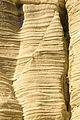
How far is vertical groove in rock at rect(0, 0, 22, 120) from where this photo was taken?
701 centimetres

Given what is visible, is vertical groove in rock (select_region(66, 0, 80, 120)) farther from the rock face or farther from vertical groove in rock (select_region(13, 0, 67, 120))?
vertical groove in rock (select_region(13, 0, 67, 120))

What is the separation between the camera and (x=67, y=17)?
330 inches

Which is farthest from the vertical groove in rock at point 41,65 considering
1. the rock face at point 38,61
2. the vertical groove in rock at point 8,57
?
the vertical groove in rock at point 8,57

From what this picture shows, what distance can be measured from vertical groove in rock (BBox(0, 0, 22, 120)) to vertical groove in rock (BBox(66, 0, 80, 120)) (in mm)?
987

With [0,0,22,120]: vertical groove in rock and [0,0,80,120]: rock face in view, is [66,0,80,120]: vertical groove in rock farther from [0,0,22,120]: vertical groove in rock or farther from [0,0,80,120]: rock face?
[0,0,22,120]: vertical groove in rock

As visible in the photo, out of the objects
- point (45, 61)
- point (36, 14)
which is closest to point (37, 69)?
point (45, 61)

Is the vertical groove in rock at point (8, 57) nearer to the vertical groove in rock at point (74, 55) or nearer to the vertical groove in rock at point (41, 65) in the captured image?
the vertical groove in rock at point (41, 65)

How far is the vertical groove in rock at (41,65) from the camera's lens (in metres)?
7.04

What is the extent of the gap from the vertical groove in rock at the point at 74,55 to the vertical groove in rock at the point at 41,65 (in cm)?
17


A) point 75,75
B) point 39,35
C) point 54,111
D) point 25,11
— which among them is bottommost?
point 54,111

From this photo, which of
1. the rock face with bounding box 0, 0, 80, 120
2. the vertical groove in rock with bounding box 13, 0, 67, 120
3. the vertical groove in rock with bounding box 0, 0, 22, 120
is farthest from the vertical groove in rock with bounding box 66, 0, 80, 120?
the vertical groove in rock with bounding box 0, 0, 22, 120

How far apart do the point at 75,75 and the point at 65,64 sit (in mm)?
436

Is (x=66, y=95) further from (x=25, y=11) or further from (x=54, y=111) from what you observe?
(x=25, y=11)

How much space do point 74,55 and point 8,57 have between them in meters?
1.27
